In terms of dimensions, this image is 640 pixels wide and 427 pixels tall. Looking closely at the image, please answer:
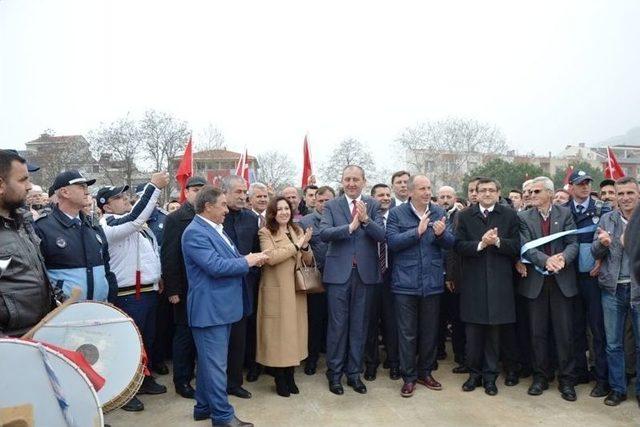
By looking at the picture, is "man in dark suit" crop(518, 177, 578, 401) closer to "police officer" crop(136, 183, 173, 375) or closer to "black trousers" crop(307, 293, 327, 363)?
"black trousers" crop(307, 293, 327, 363)

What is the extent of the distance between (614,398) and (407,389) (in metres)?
2.00

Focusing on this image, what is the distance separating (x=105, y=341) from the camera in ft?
10.8

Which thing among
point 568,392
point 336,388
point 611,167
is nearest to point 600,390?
point 568,392

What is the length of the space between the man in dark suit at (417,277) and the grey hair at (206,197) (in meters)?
1.94

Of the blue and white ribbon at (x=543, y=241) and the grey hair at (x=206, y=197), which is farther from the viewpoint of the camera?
the blue and white ribbon at (x=543, y=241)

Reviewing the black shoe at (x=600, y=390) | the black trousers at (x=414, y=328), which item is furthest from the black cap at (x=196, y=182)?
the black shoe at (x=600, y=390)

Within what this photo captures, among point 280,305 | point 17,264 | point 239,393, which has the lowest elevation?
point 239,393

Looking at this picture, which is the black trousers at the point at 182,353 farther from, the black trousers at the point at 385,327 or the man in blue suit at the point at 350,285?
the black trousers at the point at 385,327

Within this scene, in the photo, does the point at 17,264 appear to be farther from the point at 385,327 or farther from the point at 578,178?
the point at 578,178

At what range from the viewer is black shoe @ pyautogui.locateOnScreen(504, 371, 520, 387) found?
5.12m

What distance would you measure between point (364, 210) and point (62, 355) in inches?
119

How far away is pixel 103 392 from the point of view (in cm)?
323

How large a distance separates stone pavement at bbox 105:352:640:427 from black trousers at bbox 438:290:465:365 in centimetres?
87

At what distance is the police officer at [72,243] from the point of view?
12.5 feet
